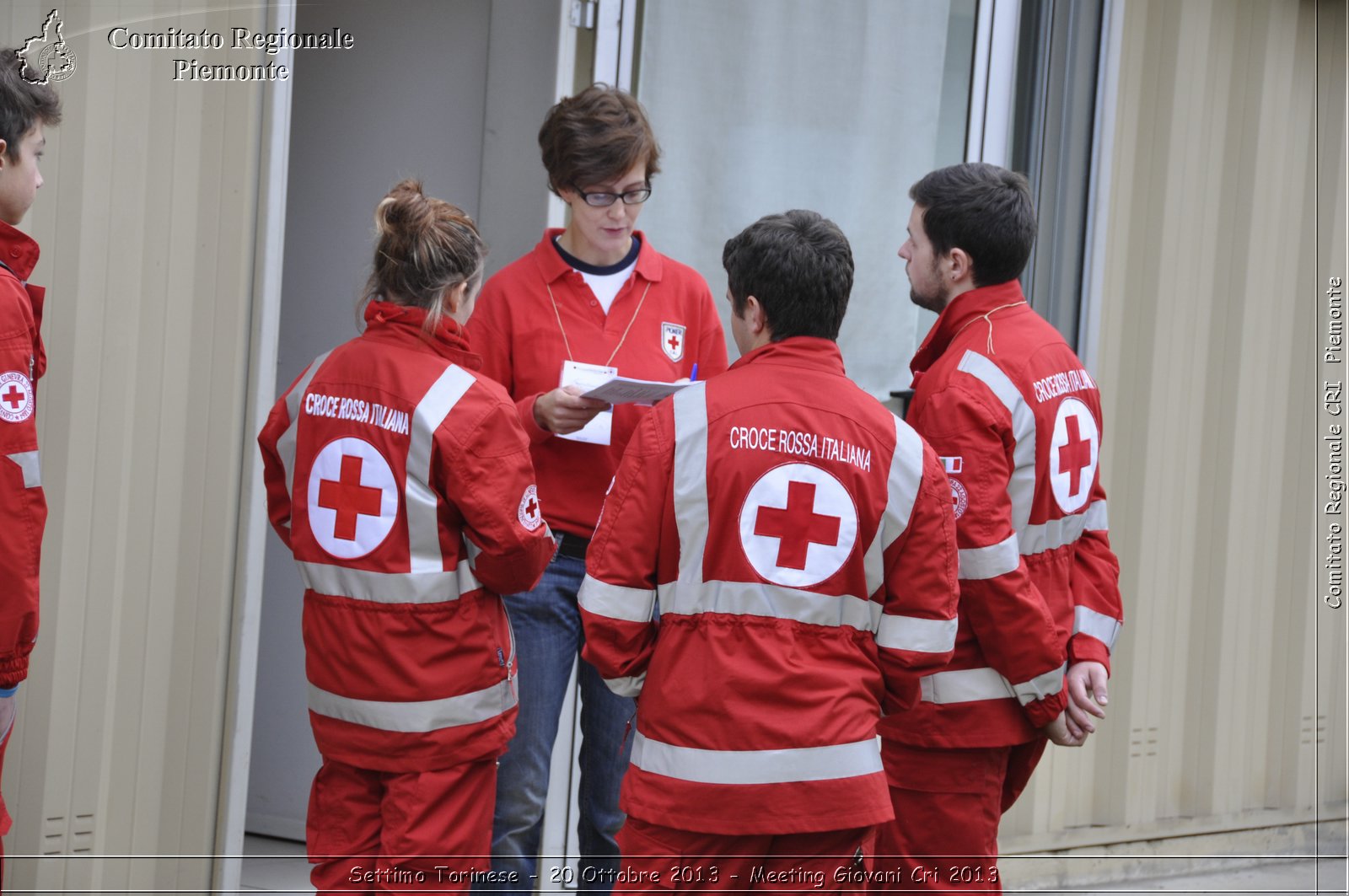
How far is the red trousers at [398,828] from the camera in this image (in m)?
2.76

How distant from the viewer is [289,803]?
4621 millimetres

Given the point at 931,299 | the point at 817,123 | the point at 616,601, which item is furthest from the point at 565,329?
the point at 817,123

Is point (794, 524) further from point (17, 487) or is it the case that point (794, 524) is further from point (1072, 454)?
point (17, 487)

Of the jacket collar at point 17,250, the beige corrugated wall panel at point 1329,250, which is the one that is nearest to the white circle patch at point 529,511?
the jacket collar at point 17,250

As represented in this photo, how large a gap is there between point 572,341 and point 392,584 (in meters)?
0.79

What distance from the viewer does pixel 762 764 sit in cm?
238

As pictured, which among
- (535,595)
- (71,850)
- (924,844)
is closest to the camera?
(924,844)

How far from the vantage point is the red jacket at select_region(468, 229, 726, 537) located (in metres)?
3.19

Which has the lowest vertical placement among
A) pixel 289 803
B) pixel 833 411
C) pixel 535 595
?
pixel 289 803

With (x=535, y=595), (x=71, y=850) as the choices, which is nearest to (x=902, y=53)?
(x=535, y=595)

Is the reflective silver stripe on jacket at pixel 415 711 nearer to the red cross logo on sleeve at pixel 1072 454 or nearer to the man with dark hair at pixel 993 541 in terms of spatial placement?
the man with dark hair at pixel 993 541

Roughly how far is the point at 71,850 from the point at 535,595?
135 cm

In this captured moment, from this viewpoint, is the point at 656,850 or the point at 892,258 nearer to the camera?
the point at 656,850

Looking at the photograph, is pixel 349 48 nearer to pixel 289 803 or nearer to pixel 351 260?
pixel 351 260
